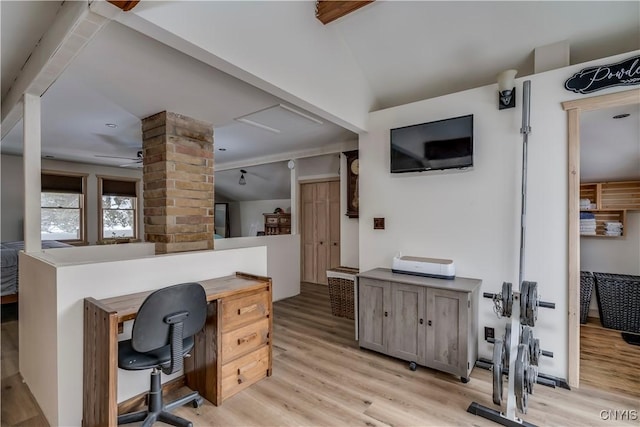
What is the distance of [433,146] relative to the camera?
2.94 m

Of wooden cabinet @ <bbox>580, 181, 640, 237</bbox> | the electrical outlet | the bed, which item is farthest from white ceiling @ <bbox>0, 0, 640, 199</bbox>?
the electrical outlet

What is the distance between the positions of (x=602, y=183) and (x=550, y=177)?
5.99 feet

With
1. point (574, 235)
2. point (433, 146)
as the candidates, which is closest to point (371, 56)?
point (433, 146)

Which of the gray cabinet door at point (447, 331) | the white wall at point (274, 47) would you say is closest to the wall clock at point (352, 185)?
the white wall at point (274, 47)

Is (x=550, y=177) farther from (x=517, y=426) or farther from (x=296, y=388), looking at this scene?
(x=296, y=388)

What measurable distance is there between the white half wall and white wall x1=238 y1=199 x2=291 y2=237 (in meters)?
2.18

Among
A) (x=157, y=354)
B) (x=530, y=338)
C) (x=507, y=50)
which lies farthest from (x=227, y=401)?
(x=507, y=50)

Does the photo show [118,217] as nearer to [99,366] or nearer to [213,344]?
[213,344]

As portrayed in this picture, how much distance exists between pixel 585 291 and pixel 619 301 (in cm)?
30

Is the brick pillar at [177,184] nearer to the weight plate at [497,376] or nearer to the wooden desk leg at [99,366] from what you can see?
the wooden desk leg at [99,366]

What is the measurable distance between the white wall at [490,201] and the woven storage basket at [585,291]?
1.60 metres

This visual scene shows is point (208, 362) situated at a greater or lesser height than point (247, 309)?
lesser

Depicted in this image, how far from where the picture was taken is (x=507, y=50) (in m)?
2.70

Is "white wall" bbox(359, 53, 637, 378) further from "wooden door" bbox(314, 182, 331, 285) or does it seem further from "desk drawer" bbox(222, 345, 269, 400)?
"wooden door" bbox(314, 182, 331, 285)
